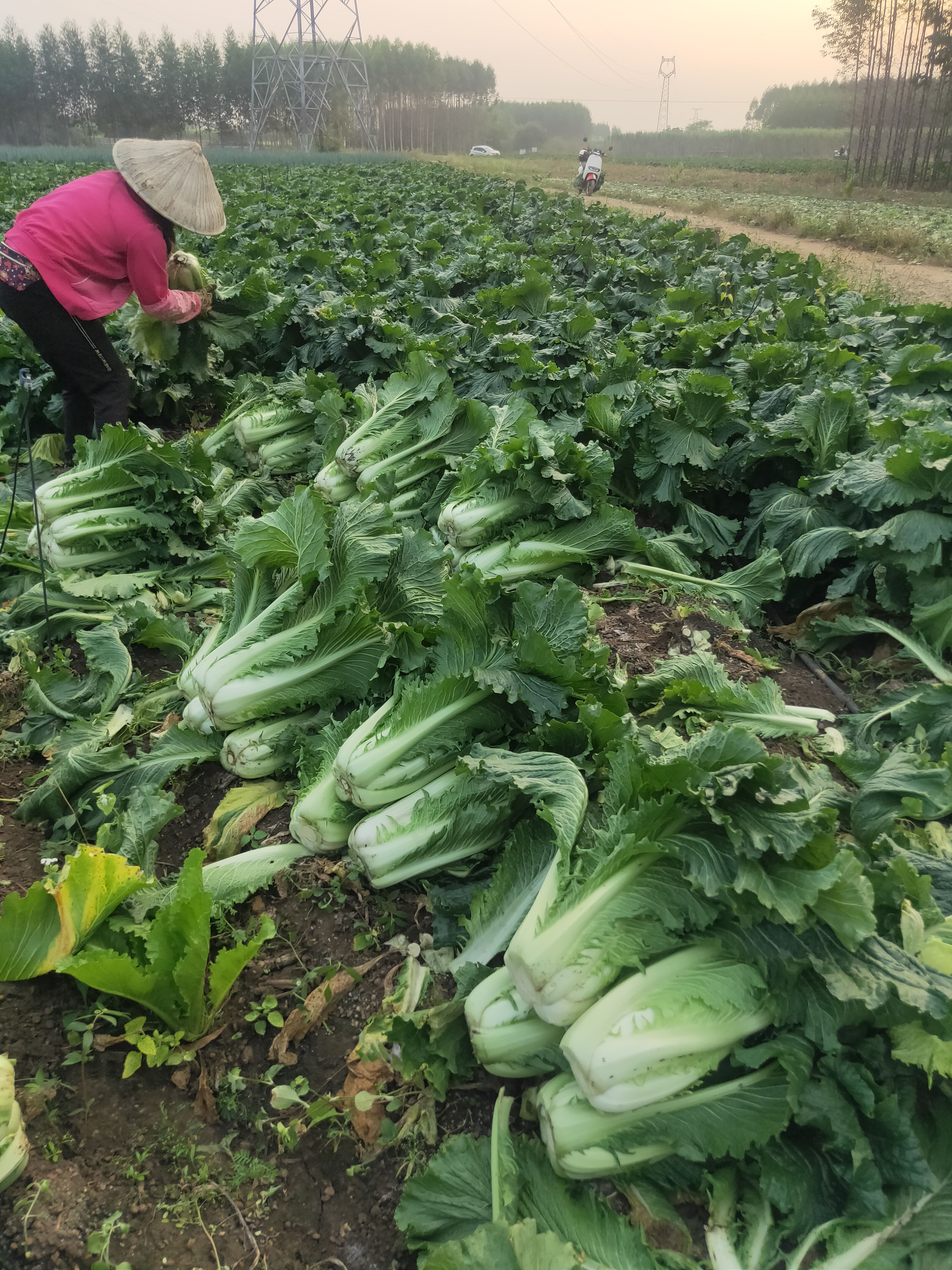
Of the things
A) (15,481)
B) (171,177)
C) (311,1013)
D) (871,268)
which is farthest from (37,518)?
(871,268)

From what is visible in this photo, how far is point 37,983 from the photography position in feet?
8.33

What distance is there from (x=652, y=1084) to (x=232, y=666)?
2.28m

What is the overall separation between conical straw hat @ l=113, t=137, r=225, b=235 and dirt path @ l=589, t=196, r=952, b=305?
30.8 ft

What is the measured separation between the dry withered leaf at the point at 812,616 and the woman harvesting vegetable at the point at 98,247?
4938mm

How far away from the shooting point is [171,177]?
5.27 metres

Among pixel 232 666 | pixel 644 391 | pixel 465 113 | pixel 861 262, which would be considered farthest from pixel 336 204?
pixel 465 113

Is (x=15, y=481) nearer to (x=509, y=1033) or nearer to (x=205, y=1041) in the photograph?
(x=205, y=1041)

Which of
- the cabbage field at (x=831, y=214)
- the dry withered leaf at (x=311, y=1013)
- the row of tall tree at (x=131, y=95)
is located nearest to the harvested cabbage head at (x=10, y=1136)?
the dry withered leaf at (x=311, y=1013)

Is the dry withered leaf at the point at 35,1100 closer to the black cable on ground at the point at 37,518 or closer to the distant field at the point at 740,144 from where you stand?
the black cable on ground at the point at 37,518

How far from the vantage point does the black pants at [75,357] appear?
17.3ft

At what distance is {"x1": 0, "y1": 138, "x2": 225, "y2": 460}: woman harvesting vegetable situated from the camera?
5.12 metres

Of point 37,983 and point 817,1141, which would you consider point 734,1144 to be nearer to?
point 817,1141

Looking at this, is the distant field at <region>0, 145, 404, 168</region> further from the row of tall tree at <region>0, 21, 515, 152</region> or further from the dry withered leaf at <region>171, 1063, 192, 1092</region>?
the dry withered leaf at <region>171, 1063, 192, 1092</region>

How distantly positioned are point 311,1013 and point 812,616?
12.4 ft
